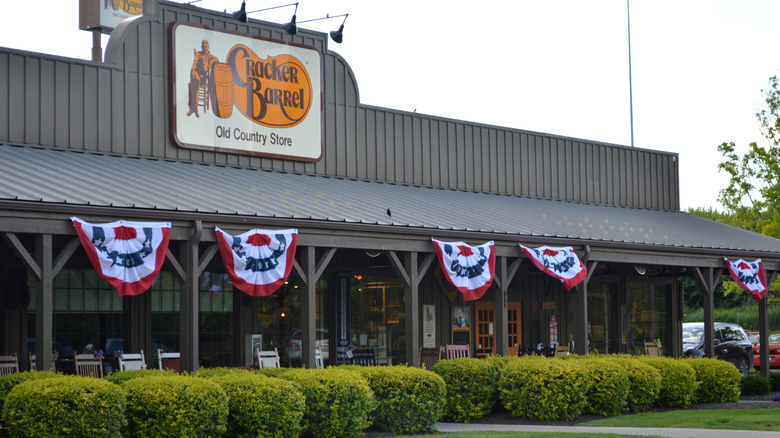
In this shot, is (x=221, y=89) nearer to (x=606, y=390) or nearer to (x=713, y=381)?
(x=606, y=390)

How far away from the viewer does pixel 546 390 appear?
15.7 metres

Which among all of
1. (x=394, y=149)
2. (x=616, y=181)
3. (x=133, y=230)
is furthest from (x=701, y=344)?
(x=133, y=230)

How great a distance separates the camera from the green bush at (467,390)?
A: 16.0 m

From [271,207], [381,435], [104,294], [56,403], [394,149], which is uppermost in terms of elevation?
[394,149]

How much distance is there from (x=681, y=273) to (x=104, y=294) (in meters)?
16.8

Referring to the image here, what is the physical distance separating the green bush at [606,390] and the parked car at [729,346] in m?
12.8

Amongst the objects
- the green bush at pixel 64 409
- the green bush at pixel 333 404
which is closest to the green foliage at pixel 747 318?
the green bush at pixel 333 404

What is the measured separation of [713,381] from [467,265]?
5310 mm

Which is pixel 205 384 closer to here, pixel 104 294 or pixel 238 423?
pixel 238 423

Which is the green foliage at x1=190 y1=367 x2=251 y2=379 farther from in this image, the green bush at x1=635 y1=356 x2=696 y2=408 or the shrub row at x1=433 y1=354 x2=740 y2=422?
the green bush at x1=635 y1=356 x2=696 y2=408

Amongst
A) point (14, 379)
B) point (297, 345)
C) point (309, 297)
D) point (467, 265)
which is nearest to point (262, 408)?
point (14, 379)

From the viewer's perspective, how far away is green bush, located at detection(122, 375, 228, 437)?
11.8 meters

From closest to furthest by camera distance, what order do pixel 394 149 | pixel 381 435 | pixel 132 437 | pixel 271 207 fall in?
pixel 132 437
pixel 381 435
pixel 271 207
pixel 394 149

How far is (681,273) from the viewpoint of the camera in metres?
27.8
